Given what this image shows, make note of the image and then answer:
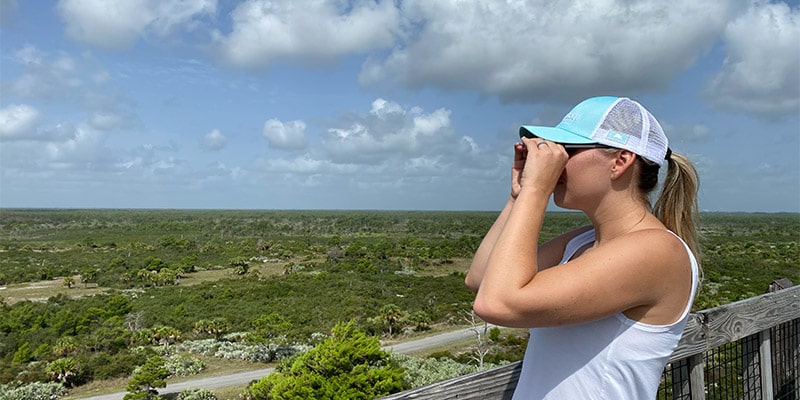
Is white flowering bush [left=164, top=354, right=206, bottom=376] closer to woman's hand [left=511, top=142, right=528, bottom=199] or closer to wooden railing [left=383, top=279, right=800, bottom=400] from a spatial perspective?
wooden railing [left=383, top=279, right=800, bottom=400]

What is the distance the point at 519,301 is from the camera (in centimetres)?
94

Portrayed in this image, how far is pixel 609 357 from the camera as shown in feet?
3.33

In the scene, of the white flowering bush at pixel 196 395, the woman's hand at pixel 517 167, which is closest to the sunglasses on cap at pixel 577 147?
the woman's hand at pixel 517 167

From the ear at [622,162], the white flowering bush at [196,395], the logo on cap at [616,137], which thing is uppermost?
the logo on cap at [616,137]

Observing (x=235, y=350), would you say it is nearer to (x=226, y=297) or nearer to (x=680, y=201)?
(x=226, y=297)

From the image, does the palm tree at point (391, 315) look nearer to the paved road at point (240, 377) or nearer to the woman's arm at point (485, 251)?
the paved road at point (240, 377)

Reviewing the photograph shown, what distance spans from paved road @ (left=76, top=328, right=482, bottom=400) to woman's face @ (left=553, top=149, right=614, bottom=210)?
21.7 metres

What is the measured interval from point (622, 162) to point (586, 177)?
0.24ft

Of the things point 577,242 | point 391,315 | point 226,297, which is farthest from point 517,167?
point 226,297

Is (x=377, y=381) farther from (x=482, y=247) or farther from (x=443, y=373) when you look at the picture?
(x=482, y=247)

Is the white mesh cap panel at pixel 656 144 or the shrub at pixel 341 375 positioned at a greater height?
the white mesh cap panel at pixel 656 144

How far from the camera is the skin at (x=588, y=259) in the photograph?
944 millimetres

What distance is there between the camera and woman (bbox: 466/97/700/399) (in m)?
0.95

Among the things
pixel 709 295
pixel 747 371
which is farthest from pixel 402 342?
pixel 747 371
